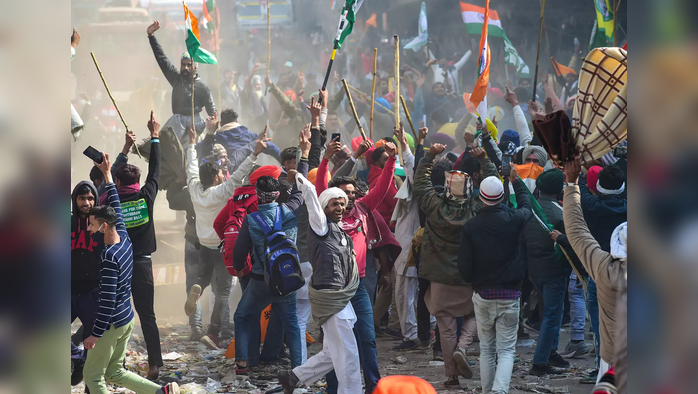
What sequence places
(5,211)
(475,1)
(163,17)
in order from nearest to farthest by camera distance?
(5,211) → (163,17) → (475,1)

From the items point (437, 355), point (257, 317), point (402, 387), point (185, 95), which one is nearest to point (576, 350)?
point (437, 355)

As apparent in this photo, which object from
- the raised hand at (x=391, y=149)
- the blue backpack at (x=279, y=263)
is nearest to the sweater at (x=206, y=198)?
the blue backpack at (x=279, y=263)

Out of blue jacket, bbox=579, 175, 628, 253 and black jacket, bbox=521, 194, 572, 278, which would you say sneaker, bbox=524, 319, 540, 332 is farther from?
blue jacket, bbox=579, 175, 628, 253

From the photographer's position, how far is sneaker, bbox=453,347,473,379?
5.52 meters

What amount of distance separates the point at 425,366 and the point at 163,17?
6.81 m

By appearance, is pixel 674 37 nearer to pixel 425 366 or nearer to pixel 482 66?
pixel 425 366

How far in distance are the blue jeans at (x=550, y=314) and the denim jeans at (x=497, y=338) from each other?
25.6 inches

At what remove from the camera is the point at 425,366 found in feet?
20.7

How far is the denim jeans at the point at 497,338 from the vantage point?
529 cm

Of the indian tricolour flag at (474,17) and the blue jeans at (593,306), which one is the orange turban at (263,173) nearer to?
the blue jeans at (593,306)

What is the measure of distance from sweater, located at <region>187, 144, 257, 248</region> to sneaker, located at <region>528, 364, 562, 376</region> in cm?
281

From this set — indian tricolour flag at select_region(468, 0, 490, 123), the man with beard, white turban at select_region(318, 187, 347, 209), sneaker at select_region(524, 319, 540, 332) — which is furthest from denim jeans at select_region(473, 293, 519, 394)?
the man with beard

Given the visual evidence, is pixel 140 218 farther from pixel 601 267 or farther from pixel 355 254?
pixel 601 267

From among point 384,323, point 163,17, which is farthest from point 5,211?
point 163,17
